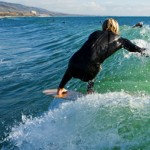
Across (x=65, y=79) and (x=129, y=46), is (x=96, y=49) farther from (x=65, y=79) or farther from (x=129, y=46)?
(x=65, y=79)

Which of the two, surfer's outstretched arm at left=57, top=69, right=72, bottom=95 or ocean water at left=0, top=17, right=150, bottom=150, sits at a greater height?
surfer's outstretched arm at left=57, top=69, right=72, bottom=95

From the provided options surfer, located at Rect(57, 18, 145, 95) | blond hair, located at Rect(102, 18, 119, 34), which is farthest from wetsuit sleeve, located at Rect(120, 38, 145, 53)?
blond hair, located at Rect(102, 18, 119, 34)

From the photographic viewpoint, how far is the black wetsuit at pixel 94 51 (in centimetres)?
755

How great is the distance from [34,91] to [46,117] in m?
4.73

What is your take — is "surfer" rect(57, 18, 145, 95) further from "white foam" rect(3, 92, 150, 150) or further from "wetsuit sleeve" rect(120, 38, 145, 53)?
"white foam" rect(3, 92, 150, 150)

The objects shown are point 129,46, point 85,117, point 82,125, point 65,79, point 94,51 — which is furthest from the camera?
point 65,79

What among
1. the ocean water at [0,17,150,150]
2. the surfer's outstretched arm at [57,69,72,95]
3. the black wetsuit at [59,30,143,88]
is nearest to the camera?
the ocean water at [0,17,150,150]

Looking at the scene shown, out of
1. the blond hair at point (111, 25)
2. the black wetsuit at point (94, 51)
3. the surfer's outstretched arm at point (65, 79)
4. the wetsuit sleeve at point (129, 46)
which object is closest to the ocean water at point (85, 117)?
the surfer's outstretched arm at point (65, 79)

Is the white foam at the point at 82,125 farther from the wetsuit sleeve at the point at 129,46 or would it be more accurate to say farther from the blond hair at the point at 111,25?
the blond hair at the point at 111,25

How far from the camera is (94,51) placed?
7.54m

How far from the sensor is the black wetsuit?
7551 millimetres

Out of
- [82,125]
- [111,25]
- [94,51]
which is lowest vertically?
[82,125]

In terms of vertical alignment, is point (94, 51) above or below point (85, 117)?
above

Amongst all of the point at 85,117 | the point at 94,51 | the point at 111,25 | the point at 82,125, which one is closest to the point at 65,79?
the point at 94,51
